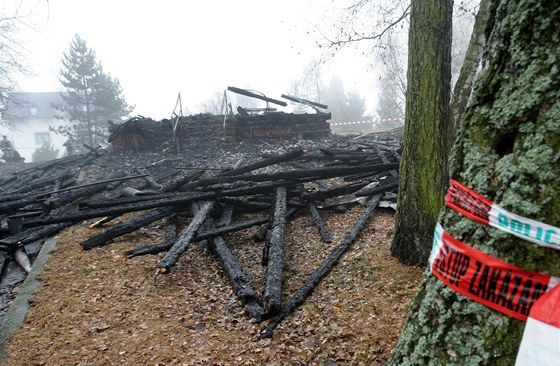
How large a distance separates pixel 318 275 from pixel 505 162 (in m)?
3.38

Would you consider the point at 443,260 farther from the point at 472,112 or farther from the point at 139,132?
the point at 139,132

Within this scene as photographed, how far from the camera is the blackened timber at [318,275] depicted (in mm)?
3461

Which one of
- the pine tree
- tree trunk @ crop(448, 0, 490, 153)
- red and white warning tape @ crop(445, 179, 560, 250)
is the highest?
the pine tree

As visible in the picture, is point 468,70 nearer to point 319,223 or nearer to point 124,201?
point 319,223

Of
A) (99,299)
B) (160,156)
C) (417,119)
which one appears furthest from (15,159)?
(417,119)

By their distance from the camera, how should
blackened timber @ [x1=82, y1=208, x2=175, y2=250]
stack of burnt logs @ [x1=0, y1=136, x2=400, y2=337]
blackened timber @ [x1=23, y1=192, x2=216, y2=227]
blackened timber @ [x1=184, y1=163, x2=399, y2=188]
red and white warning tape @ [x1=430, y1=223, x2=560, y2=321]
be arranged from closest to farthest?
red and white warning tape @ [x1=430, y1=223, x2=560, y2=321]
stack of burnt logs @ [x1=0, y1=136, x2=400, y2=337]
blackened timber @ [x1=82, y1=208, x2=175, y2=250]
blackened timber @ [x1=23, y1=192, x2=216, y2=227]
blackened timber @ [x1=184, y1=163, x2=399, y2=188]

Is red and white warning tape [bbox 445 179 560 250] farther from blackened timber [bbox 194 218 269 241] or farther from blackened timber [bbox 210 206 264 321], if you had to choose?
blackened timber [bbox 194 218 269 241]

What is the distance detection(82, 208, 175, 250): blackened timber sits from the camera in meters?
5.71

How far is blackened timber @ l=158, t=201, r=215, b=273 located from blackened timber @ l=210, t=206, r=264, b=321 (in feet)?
1.31

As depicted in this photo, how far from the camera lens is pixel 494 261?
109 cm

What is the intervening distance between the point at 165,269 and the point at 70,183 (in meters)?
8.87

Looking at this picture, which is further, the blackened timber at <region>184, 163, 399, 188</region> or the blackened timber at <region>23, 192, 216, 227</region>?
the blackened timber at <region>184, 163, 399, 188</region>

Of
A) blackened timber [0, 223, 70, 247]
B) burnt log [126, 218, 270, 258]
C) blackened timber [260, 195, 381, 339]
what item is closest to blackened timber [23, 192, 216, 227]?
blackened timber [0, 223, 70, 247]

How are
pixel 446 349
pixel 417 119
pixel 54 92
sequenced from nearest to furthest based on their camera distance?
1. pixel 446 349
2. pixel 417 119
3. pixel 54 92
